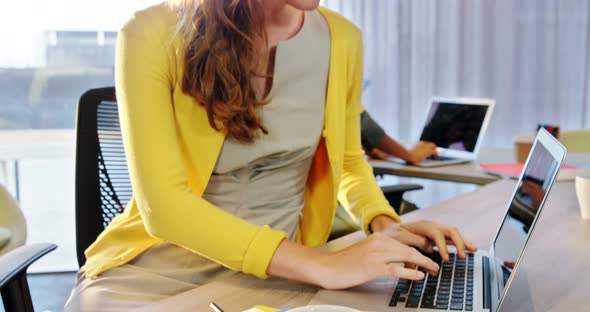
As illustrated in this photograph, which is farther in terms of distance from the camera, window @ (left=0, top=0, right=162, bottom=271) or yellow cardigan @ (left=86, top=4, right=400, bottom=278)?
window @ (left=0, top=0, right=162, bottom=271)

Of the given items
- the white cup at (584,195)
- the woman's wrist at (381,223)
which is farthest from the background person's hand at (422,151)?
the woman's wrist at (381,223)

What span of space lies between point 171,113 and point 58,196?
9.19 feet

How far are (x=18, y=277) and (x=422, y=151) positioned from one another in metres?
1.55

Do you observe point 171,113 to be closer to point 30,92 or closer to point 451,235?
point 451,235

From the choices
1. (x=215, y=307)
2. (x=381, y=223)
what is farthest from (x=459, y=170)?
(x=215, y=307)

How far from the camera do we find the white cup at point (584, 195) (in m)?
1.43

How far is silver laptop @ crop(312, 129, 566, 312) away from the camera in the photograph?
91 cm

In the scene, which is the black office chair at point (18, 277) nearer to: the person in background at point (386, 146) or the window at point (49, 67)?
the person in background at point (386, 146)

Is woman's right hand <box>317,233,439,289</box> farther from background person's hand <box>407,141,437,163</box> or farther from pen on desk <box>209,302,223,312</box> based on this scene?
background person's hand <box>407,141,437,163</box>

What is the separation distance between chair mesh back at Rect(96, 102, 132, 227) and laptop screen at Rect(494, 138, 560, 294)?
0.84m

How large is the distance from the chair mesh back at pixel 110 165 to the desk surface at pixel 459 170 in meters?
1.00

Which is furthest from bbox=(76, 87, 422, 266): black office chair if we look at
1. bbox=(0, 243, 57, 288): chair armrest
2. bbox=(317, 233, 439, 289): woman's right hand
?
bbox=(317, 233, 439, 289): woman's right hand

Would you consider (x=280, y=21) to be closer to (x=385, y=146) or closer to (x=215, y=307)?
(x=215, y=307)

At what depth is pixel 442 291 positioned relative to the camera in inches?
37.5
